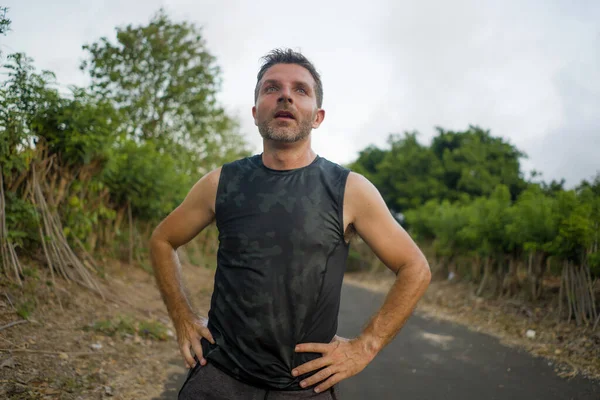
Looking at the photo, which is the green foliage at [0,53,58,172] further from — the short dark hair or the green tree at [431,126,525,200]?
the green tree at [431,126,525,200]

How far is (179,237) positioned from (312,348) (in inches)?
35.7

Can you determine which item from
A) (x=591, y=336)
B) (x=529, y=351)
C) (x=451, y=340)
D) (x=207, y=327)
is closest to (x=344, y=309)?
(x=451, y=340)

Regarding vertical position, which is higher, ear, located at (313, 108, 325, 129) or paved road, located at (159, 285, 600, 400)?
ear, located at (313, 108, 325, 129)

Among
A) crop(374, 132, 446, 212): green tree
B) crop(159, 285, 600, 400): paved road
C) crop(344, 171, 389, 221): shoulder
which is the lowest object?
crop(159, 285, 600, 400): paved road

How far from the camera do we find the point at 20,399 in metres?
3.14

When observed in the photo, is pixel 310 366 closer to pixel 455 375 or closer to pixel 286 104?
pixel 286 104

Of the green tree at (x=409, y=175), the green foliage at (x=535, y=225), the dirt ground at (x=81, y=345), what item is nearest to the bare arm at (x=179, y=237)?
the dirt ground at (x=81, y=345)

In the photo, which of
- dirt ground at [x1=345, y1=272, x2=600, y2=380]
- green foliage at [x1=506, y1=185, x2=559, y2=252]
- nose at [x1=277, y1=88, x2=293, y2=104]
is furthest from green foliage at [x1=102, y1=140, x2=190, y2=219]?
green foliage at [x1=506, y1=185, x2=559, y2=252]

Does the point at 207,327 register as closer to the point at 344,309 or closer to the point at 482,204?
the point at 344,309

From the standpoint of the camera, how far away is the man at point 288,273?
1.91m

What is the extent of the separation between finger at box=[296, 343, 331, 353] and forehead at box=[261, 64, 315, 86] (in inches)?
48.5

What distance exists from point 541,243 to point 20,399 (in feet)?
27.5

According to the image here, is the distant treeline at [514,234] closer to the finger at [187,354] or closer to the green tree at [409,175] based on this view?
the green tree at [409,175]

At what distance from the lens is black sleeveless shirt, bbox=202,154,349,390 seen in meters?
1.91
